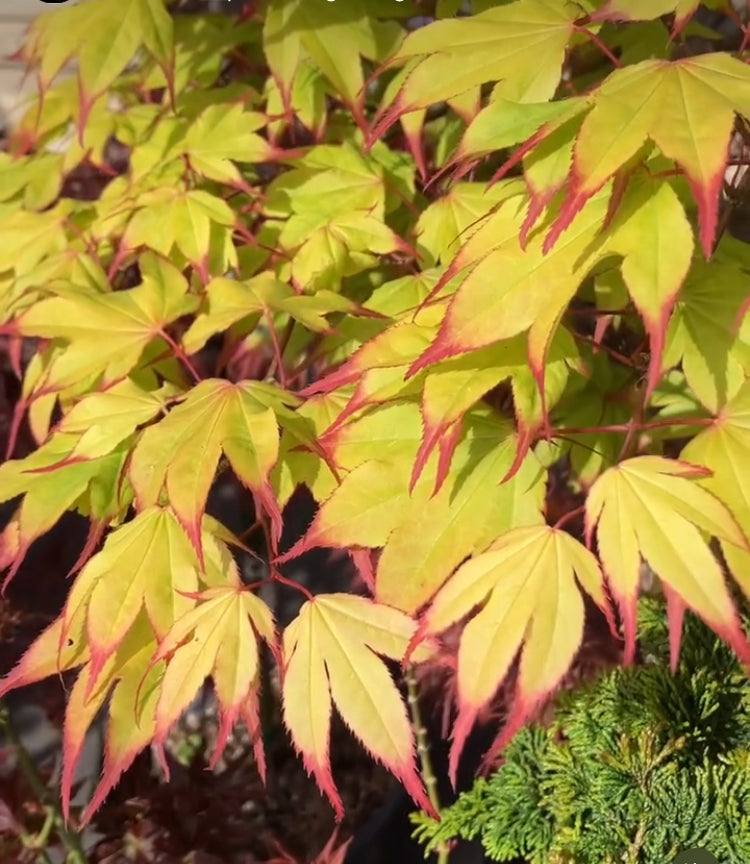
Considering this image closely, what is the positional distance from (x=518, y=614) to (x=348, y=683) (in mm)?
125

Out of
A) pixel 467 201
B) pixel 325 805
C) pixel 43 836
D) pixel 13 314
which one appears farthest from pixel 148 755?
pixel 467 201

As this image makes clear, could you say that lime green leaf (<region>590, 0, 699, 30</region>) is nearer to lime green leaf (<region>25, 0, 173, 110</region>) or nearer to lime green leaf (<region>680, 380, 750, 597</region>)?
lime green leaf (<region>680, 380, 750, 597</region>)

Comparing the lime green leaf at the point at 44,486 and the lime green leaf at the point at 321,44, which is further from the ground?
the lime green leaf at the point at 321,44

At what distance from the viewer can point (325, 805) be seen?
128 centimetres

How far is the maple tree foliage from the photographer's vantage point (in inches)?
19.3

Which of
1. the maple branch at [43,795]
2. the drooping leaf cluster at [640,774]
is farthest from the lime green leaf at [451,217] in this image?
the maple branch at [43,795]

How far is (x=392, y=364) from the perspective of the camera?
549mm

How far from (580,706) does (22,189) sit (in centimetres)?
72

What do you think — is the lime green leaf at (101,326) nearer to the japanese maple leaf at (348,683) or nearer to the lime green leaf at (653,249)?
the japanese maple leaf at (348,683)

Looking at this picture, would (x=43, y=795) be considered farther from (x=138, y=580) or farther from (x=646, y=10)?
(x=646, y=10)

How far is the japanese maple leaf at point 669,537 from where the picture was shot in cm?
47

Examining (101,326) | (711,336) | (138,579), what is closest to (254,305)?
(101,326)

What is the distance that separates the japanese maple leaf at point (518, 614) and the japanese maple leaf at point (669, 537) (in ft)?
0.08

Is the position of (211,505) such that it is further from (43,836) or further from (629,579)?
(629,579)
